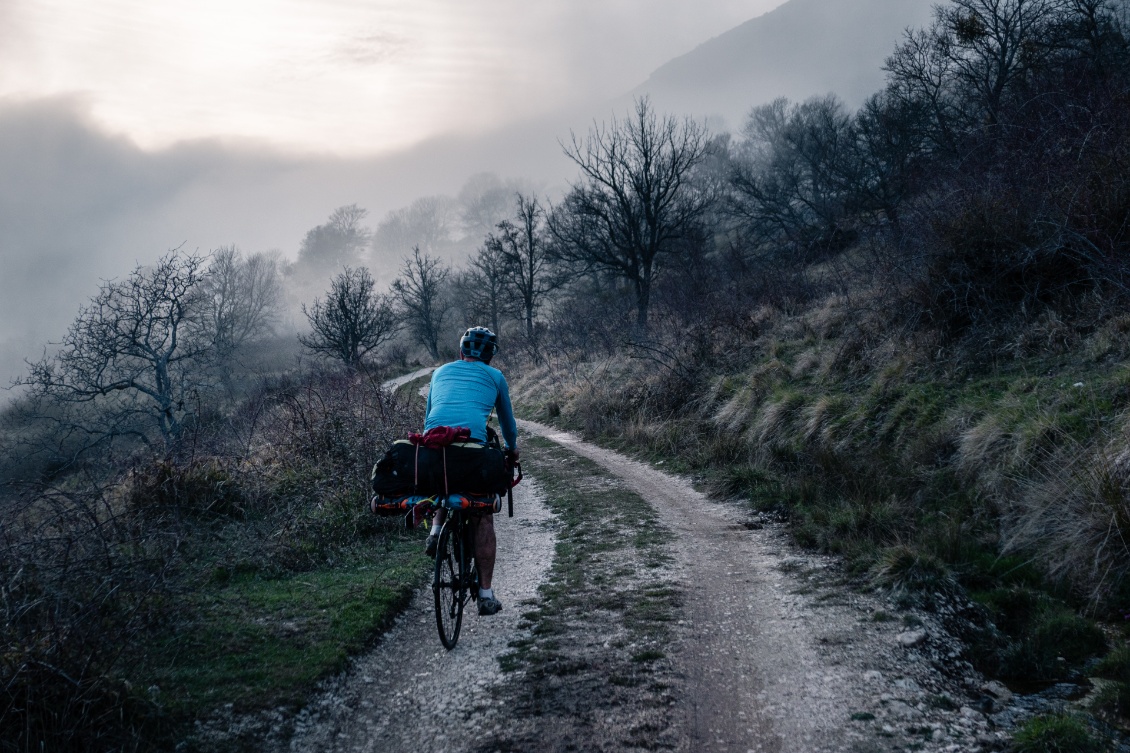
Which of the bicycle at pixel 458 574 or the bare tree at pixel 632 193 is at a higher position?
the bare tree at pixel 632 193

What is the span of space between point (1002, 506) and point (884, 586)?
56.4 inches

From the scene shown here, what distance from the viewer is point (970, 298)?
935 centimetres

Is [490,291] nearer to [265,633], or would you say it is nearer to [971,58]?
[971,58]

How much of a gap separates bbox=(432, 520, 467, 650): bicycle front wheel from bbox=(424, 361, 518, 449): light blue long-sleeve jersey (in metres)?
0.72

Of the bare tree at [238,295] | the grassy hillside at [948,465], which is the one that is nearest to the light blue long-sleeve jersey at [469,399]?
the grassy hillside at [948,465]

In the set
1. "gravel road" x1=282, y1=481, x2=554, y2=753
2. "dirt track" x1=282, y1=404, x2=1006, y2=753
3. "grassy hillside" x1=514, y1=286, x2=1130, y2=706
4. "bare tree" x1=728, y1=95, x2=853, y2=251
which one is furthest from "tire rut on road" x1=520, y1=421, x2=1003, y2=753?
"bare tree" x1=728, y1=95, x2=853, y2=251

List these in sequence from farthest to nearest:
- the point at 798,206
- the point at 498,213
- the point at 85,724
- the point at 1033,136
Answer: the point at 498,213
the point at 798,206
the point at 1033,136
the point at 85,724

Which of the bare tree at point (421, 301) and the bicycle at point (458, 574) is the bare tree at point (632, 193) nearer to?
the bicycle at point (458, 574)

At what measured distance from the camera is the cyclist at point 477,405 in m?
4.82

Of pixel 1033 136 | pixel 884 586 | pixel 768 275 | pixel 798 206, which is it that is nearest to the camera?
pixel 884 586

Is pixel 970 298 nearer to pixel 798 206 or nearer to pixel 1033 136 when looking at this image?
pixel 1033 136

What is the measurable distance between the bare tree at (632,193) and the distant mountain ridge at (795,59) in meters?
58.4

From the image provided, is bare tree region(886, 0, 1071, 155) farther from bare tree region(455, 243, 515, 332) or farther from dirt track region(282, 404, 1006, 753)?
bare tree region(455, 243, 515, 332)

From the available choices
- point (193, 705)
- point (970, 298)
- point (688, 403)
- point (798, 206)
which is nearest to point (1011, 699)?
point (193, 705)
